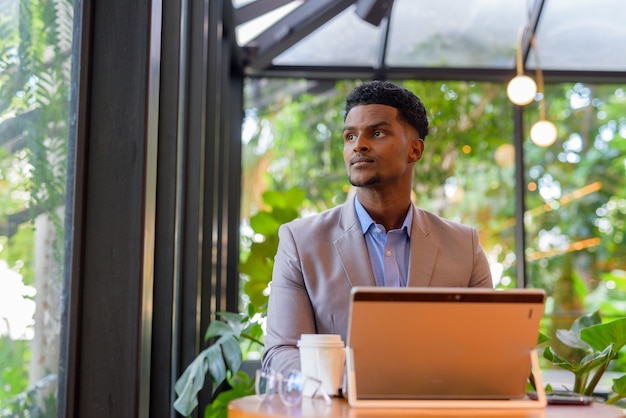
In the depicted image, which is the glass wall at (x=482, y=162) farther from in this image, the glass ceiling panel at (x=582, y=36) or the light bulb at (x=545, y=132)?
the light bulb at (x=545, y=132)

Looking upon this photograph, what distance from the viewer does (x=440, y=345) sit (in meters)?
1.67

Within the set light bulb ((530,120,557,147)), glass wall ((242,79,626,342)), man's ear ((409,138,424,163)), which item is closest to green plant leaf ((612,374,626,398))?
man's ear ((409,138,424,163))

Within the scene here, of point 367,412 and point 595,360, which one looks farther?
point 595,360

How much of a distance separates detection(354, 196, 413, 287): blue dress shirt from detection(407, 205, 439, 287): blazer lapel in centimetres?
3

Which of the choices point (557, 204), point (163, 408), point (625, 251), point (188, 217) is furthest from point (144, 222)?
point (625, 251)

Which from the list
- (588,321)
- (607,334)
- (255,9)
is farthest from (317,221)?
(255,9)

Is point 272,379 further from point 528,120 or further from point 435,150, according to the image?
point 528,120

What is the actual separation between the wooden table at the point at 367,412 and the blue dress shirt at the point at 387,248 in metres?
0.78

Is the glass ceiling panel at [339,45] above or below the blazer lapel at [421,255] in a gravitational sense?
above

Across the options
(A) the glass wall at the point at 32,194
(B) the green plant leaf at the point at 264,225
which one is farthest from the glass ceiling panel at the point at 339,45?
(A) the glass wall at the point at 32,194

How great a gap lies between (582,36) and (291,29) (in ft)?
6.68

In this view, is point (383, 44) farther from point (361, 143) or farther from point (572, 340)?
point (361, 143)

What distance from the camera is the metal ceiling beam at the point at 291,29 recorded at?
5.96 meters

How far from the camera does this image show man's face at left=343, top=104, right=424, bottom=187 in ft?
8.04
